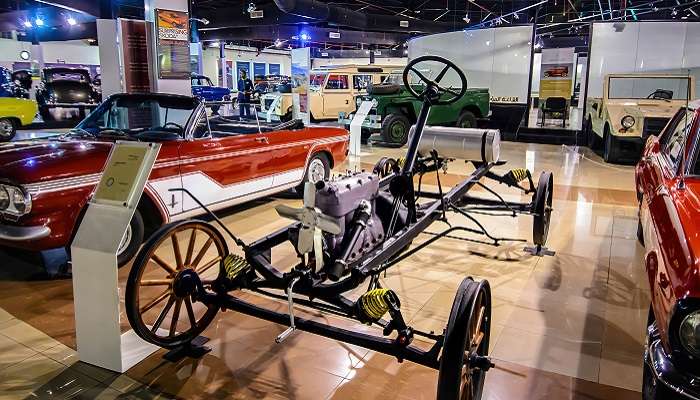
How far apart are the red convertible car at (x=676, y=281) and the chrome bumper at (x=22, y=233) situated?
3.74m

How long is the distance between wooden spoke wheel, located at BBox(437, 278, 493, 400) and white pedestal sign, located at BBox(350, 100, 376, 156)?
8278mm

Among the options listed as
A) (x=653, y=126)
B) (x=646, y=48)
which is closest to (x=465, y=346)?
(x=653, y=126)

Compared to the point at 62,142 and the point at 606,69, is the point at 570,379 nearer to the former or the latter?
the point at 62,142

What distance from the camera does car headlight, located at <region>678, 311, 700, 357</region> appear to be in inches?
72.3

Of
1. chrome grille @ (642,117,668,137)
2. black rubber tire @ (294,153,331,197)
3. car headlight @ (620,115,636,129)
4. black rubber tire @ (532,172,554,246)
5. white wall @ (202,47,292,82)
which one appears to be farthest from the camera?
white wall @ (202,47,292,82)

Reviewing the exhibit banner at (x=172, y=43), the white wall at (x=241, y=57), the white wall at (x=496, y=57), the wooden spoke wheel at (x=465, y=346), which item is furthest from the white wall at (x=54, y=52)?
the wooden spoke wheel at (x=465, y=346)

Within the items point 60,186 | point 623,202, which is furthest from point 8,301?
point 623,202

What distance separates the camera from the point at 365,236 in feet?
10.2

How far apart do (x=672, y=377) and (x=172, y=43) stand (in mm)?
7075

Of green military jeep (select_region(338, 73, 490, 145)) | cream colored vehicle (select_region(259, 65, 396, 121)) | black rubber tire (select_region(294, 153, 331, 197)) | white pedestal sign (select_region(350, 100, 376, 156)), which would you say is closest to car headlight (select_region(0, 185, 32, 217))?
black rubber tire (select_region(294, 153, 331, 197))

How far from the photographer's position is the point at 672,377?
1847 millimetres

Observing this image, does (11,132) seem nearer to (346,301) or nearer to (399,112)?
(399,112)

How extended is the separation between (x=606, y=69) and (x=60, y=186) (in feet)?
40.2

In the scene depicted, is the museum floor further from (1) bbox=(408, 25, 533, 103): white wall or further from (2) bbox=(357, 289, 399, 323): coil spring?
(1) bbox=(408, 25, 533, 103): white wall
